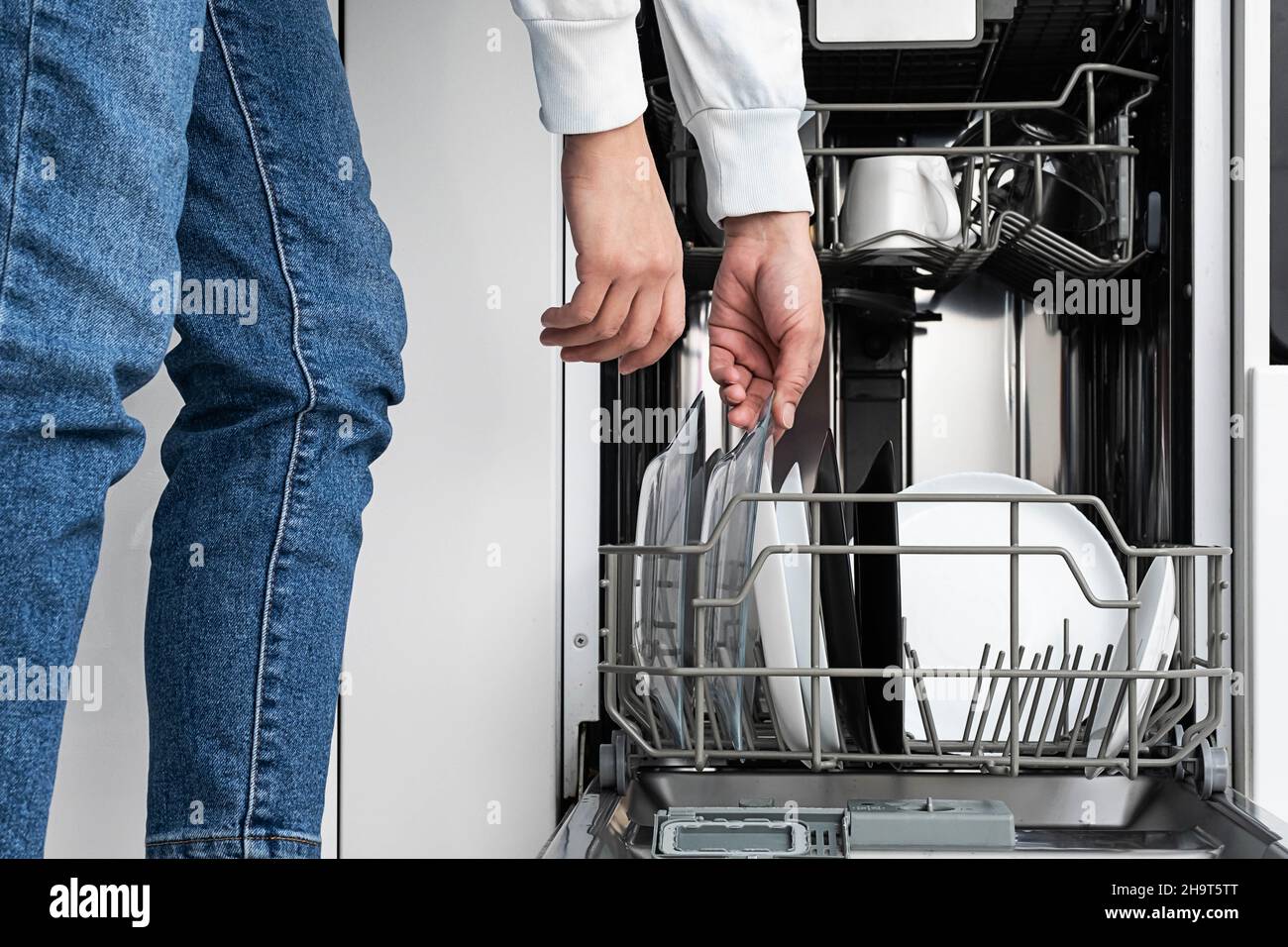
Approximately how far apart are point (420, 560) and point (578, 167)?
353mm

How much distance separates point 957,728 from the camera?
0.90m


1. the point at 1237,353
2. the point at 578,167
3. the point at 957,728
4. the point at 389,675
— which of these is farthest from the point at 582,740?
the point at 1237,353

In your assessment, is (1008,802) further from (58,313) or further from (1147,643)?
(58,313)

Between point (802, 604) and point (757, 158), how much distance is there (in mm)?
313

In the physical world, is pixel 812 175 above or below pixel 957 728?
above

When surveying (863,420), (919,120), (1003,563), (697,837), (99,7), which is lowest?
(697,837)

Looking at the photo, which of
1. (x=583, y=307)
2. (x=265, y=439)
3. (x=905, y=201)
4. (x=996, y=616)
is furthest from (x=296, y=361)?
(x=996, y=616)

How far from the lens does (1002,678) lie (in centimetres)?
73

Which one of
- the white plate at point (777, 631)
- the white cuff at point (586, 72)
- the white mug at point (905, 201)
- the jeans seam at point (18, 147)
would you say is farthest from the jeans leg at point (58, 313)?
the white mug at point (905, 201)

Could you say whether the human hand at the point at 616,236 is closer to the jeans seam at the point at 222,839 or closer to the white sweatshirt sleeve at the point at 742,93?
the white sweatshirt sleeve at the point at 742,93

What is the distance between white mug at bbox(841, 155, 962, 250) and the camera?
0.87 metres
